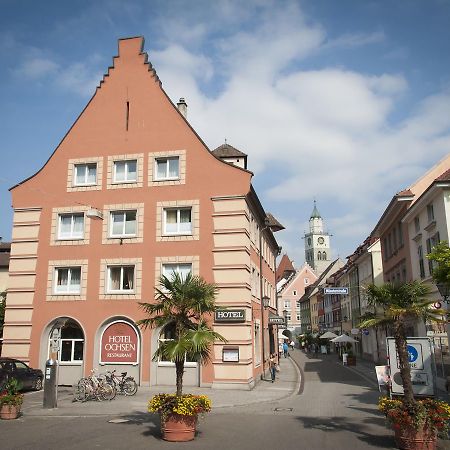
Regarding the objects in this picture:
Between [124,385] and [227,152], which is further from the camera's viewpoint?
[227,152]

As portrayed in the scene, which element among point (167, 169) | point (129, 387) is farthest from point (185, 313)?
point (167, 169)

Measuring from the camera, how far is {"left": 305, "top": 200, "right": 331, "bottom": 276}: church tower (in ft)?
563

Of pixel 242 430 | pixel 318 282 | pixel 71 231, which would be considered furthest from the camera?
pixel 318 282

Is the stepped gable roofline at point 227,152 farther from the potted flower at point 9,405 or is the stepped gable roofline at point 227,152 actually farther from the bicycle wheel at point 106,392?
the potted flower at point 9,405

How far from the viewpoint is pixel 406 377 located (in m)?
11.8

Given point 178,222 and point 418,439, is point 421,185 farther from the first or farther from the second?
point 418,439

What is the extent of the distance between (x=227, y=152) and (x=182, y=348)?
21.2 meters

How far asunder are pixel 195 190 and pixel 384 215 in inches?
599

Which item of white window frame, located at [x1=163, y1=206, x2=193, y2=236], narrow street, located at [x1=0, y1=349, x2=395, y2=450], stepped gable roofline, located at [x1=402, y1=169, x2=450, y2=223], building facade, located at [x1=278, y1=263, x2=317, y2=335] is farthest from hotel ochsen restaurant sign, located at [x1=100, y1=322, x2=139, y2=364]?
building facade, located at [x1=278, y1=263, x2=317, y2=335]

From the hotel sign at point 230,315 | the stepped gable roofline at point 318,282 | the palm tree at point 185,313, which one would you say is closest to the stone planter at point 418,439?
the palm tree at point 185,313

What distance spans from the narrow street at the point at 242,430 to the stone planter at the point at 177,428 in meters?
0.23

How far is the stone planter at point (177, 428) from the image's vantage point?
473 inches

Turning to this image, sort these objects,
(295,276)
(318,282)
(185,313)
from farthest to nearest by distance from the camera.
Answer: (295,276), (318,282), (185,313)

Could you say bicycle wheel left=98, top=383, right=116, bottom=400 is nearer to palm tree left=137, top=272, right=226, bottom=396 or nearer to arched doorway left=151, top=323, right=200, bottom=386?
arched doorway left=151, top=323, right=200, bottom=386
